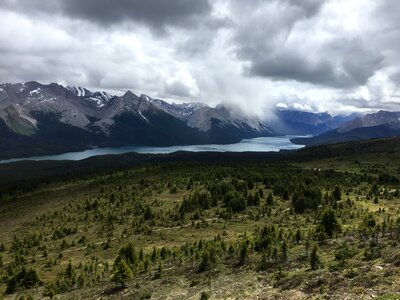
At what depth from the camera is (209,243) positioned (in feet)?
276

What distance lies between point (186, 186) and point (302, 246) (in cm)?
12308

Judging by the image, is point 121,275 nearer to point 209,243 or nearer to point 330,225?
point 209,243

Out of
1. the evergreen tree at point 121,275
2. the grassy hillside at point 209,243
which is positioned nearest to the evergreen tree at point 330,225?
the grassy hillside at point 209,243

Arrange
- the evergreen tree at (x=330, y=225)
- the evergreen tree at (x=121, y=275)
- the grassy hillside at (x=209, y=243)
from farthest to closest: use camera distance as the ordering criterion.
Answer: the evergreen tree at (x=330, y=225)
the evergreen tree at (x=121, y=275)
the grassy hillside at (x=209, y=243)

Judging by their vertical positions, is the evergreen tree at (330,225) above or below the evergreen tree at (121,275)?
above

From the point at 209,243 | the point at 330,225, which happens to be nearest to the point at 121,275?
the point at 209,243

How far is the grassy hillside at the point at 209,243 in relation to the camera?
47125 mm

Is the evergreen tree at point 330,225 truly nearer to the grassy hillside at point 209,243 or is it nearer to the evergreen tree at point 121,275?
the grassy hillside at point 209,243

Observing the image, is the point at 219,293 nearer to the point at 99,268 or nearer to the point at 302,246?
the point at 302,246

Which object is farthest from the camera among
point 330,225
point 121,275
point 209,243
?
point 209,243

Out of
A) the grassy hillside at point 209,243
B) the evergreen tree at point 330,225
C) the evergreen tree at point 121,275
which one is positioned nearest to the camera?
the grassy hillside at point 209,243

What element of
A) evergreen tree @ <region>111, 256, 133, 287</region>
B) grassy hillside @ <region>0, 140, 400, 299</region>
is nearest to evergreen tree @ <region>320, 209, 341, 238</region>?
grassy hillside @ <region>0, 140, 400, 299</region>

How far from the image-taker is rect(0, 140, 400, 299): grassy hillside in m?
47.1

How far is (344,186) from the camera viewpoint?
17600cm
